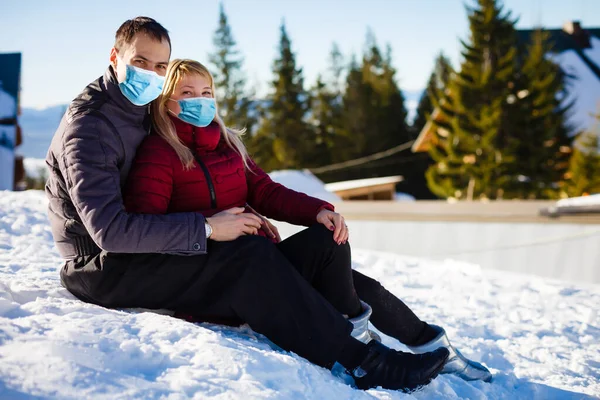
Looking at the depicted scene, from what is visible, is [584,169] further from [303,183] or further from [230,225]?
[230,225]

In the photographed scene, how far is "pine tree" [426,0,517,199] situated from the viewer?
23625 mm

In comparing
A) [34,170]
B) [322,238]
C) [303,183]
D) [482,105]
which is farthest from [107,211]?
Result: [34,170]

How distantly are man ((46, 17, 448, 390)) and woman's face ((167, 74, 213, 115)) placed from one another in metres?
0.18

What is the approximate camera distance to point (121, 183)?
2.25 meters

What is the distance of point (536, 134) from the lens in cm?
2425

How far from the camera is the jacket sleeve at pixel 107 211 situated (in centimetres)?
203

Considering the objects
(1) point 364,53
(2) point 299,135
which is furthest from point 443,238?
(1) point 364,53

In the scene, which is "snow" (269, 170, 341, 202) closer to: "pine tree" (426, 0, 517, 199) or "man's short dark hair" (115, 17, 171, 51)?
"man's short dark hair" (115, 17, 171, 51)

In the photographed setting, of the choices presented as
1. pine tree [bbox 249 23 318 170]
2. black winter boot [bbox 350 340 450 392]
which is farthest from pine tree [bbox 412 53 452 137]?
black winter boot [bbox 350 340 450 392]

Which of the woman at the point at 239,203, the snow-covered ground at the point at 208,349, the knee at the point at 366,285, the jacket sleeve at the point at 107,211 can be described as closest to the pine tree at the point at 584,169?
the snow-covered ground at the point at 208,349

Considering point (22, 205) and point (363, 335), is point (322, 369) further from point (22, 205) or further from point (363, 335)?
point (22, 205)

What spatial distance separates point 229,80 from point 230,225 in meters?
34.0

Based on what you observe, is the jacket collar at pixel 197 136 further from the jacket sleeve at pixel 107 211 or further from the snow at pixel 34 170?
the snow at pixel 34 170

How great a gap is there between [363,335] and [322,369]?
1.01ft
